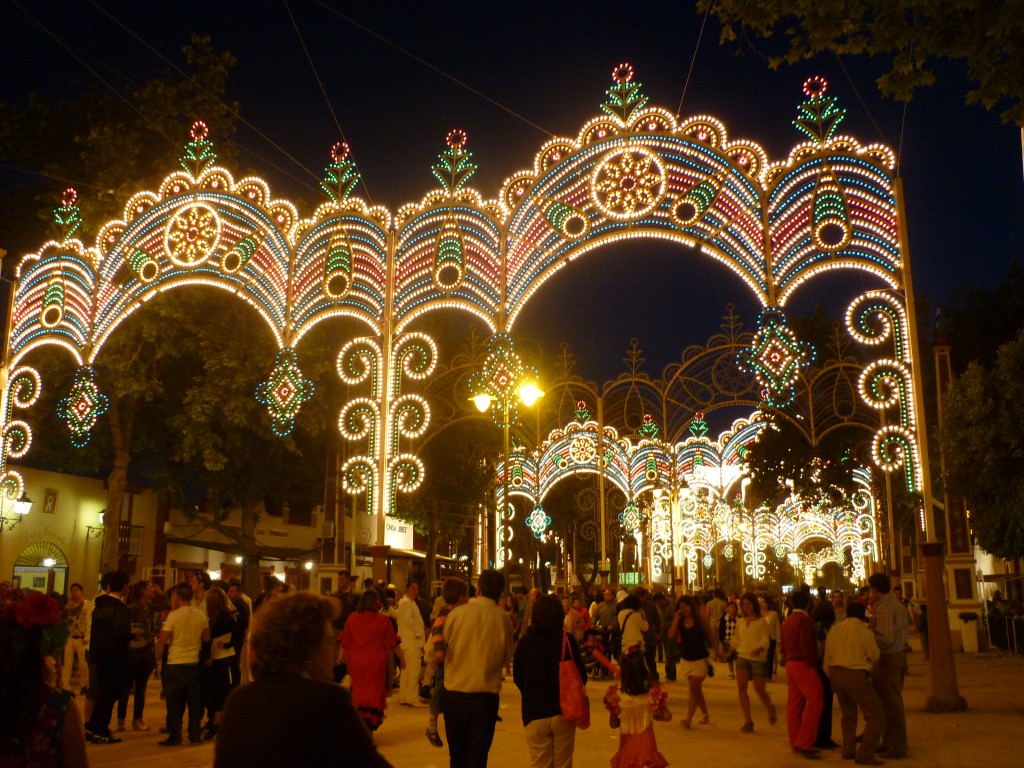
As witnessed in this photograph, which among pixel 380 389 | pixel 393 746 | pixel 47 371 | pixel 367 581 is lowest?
pixel 393 746

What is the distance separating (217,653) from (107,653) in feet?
3.70

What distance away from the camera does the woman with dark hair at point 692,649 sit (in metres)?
11.8

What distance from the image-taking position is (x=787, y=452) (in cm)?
3309

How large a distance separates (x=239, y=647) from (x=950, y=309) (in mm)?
26136

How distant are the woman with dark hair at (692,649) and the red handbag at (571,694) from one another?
200 inches

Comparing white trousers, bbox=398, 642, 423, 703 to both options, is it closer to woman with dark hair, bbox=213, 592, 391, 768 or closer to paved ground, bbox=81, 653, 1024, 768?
paved ground, bbox=81, 653, 1024, 768

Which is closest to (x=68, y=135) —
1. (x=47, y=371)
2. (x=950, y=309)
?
(x=47, y=371)

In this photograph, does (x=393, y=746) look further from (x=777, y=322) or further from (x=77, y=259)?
(x=77, y=259)

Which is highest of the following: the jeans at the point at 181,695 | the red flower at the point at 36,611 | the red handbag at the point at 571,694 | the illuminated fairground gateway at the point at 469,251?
the illuminated fairground gateway at the point at 469,251

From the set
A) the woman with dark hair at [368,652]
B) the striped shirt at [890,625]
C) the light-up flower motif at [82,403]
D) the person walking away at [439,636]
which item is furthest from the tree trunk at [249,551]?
the striped shirt at [890,625]

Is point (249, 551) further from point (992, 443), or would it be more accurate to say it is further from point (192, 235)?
point (992, 443)

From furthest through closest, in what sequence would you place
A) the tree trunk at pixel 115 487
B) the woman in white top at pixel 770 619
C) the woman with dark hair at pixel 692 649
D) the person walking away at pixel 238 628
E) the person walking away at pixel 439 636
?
the tree trunk at pixel 115 487 < the woman in white top at pixel 770 619 < the woman with dark hair at pixel 692 649 < the person walking away at pixel 238 628 < the person walking away at pixel 439 636

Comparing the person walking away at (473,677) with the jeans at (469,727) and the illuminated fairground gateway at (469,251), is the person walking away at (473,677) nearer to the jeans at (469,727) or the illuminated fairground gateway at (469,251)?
the jeans at (469,727)

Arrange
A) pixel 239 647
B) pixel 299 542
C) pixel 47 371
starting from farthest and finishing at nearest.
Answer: pixel 299 542, pixel 47 371, pixel 239 647
